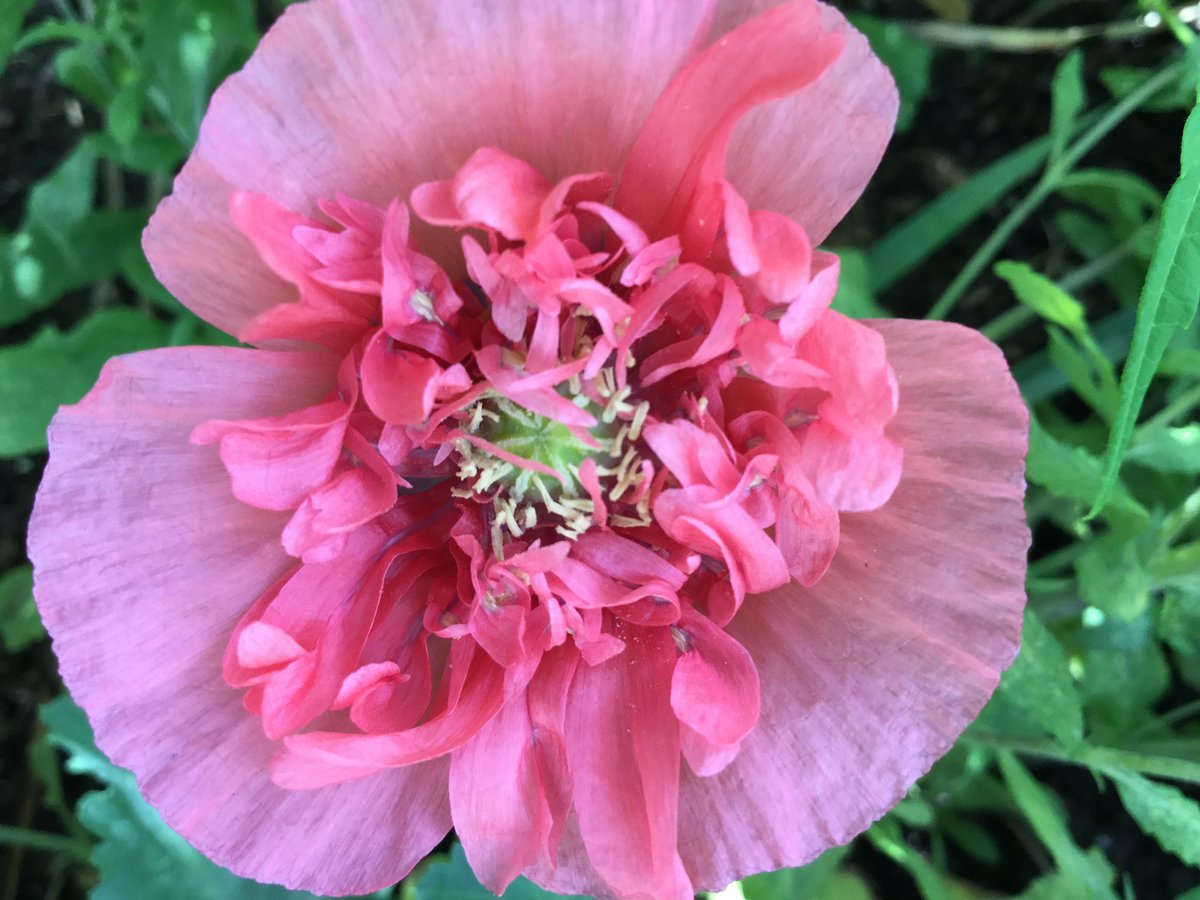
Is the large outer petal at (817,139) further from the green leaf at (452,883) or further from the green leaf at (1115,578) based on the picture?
the green leaf at (452,883)

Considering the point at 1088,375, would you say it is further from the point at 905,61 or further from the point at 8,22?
the point at 8,22

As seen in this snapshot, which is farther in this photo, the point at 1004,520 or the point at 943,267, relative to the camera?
the point at 943,267

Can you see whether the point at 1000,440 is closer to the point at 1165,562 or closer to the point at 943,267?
the point at 1165,562

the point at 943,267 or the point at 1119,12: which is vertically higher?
the point at 1119,12

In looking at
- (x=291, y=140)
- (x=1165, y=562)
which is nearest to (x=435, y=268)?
(x=291, y=140)

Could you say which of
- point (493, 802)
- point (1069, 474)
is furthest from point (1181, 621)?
point (493, 802)

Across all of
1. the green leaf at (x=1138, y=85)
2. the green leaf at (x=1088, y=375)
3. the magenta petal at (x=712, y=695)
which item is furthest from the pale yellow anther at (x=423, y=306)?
the green leaf at (x=1138, y=85)

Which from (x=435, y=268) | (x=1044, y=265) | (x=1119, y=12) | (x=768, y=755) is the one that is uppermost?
(x=435, y=268)
